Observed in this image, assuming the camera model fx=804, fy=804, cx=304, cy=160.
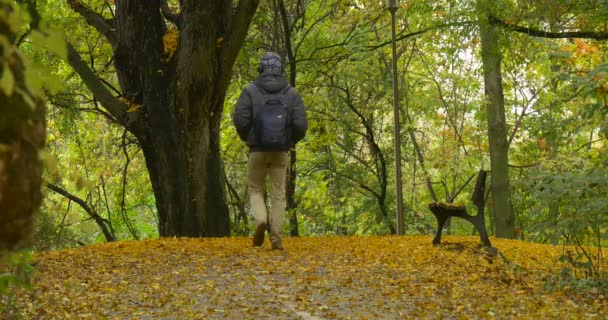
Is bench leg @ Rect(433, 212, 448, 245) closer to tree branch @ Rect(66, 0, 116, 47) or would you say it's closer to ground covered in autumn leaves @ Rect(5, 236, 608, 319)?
ground covered in autumn leaves @ Rect(5, 236, 608, 319)

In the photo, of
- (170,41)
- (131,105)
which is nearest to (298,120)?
(170,41)

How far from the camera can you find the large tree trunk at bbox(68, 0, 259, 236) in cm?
1087

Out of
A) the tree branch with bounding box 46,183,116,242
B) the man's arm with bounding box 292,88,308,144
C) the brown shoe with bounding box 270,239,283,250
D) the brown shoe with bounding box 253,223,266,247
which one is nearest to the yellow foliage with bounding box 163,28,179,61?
the man's arm with bounding box 292,88,308,144

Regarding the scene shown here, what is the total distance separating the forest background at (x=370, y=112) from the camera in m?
9.40

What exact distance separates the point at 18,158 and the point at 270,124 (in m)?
6.89

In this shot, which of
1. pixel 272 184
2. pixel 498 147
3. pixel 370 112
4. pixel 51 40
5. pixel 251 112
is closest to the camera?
pixel 51 40

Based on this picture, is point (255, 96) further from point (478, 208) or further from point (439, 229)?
point (478, 208)

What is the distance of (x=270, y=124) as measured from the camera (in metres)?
8.77

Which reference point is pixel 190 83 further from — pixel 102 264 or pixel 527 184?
pixel 527 184

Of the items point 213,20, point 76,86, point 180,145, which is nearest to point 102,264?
point 180,145

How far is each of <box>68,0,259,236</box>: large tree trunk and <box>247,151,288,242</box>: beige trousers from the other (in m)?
2.16

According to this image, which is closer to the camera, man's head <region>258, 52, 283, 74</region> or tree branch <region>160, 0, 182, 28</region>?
man's head <region>258, 52, 283, 74</region>

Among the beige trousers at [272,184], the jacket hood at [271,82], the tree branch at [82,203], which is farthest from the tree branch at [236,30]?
the tree branch at [82,203]

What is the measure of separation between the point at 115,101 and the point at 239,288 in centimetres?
529
